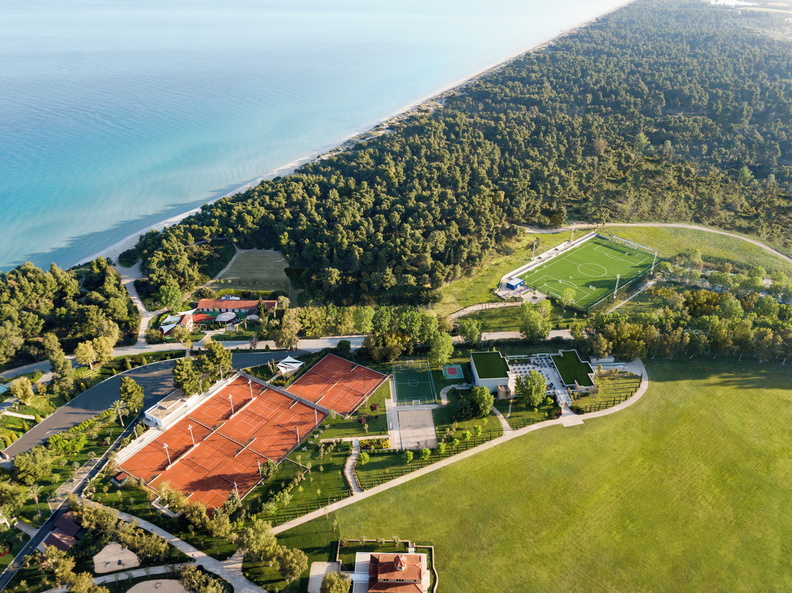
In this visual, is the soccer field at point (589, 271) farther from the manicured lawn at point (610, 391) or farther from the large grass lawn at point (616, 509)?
the large grass lawn at point (616, 509)

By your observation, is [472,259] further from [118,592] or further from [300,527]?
[118,592]

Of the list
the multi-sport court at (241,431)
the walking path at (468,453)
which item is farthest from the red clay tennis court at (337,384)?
the walking path at (468,453)

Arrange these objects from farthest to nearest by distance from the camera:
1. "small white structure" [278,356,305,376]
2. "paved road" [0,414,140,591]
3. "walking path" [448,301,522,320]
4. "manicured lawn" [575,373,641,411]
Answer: "walking path" [448,301,522,320] < "small white structure" [278,356,305,376] < "manicured lawn" [575,373,641,411] < "paved road" [0,414,140,591]

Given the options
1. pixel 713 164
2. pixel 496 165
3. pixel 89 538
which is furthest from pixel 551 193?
pixel 89 538

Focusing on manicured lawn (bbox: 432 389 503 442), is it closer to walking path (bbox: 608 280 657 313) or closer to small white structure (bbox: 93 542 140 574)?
small white structure (bbox: 93 542 140 574)

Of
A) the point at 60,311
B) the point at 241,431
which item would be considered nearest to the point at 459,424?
the point at 241,431

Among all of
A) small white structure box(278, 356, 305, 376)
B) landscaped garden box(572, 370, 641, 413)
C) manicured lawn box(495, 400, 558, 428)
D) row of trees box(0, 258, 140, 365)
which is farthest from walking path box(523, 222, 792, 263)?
row of trees box(0, 258, 140, 365)
